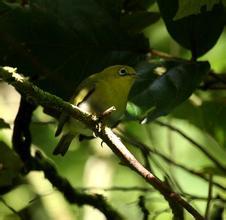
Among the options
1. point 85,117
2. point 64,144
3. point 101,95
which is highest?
point 85,117

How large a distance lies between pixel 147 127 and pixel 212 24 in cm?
80

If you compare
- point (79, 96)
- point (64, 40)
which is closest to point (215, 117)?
point (79, 96)

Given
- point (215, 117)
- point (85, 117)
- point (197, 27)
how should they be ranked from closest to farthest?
1. point (85, 117)
2. point (197, 27)
3. point (215, 117)

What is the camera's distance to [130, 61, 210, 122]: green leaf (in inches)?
69.4

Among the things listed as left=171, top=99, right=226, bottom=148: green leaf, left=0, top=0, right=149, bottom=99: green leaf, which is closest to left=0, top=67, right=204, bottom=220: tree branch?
Answer: left=0, top=0, right=149, bottom=99: green leaf

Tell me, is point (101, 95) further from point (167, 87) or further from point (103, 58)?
point (167, 87)

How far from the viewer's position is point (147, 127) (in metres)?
2.66

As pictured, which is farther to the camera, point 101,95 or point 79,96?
point 101,95

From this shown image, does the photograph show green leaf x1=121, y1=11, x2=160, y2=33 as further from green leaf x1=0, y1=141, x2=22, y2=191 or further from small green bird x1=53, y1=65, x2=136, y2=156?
green leaf x1=0, y1=141, x2=22, y2=191

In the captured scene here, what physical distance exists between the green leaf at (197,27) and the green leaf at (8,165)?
64cm

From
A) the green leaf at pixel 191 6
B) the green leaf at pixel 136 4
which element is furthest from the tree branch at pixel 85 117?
the green leaf at pixel 136 4

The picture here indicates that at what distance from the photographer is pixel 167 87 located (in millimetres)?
1853

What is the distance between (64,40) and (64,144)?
0.53 meters

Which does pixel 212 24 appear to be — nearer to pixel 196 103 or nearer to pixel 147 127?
pixel 196 103
